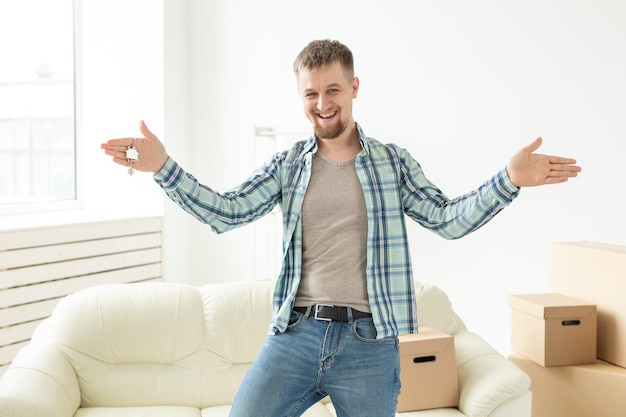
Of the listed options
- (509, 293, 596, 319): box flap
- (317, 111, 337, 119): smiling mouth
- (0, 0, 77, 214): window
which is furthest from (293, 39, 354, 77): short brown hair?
(0, 0, 77, 214): window

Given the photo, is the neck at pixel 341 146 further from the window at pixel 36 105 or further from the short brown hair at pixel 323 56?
the window at pixel 36 105

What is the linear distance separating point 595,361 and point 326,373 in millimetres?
1612

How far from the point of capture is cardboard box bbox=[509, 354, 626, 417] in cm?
268

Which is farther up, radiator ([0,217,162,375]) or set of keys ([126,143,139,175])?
set of keys ([126,143,139,175])

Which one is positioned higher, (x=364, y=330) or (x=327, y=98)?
(x=327, y=98)

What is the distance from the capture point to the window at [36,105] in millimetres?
4312

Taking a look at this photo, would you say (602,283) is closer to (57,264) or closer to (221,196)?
(221,196)

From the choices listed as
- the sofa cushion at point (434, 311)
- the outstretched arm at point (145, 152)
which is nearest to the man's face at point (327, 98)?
the outstretched arm at point (145, 152)

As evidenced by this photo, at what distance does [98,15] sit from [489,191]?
366 centimetres

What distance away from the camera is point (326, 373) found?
5.38 feet

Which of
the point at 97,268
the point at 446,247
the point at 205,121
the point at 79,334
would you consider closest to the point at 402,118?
the point at 446,247

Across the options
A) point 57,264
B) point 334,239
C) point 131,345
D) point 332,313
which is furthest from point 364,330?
point 57,264

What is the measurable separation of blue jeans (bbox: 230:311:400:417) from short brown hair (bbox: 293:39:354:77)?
608 mm

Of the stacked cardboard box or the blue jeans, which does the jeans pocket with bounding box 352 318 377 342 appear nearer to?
the blue jeans
